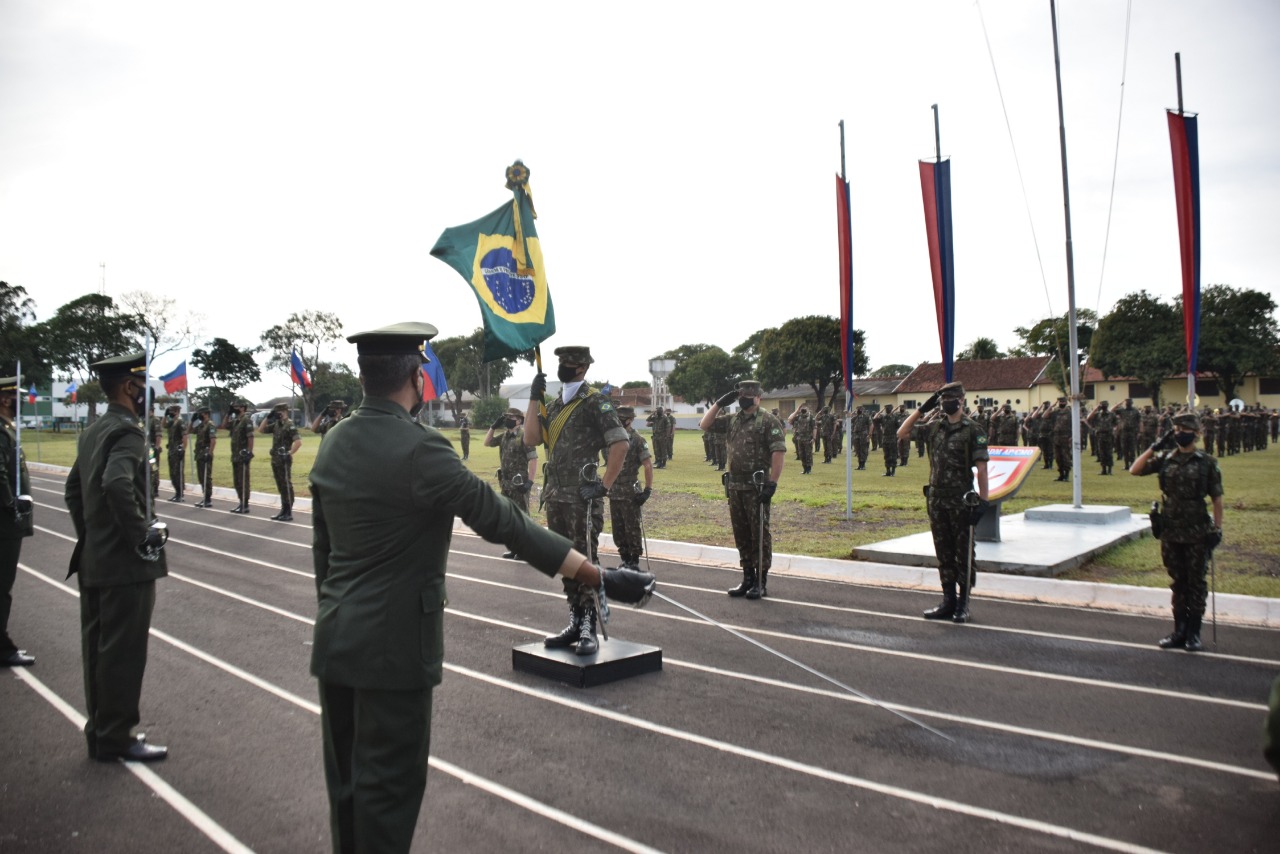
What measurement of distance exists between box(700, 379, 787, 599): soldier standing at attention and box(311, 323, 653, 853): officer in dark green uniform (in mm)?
6312

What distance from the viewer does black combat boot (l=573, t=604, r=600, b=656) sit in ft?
20.9

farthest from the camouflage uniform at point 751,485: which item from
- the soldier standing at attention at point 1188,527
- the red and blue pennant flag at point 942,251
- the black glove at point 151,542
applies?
the black glove at point 151,542

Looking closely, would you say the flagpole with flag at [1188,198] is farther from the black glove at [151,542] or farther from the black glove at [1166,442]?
the black glove at [151,542]

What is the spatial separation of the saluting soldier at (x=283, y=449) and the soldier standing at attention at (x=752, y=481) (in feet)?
33.8

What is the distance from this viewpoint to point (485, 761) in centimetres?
474

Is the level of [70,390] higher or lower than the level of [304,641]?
higher

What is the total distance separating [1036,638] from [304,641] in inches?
245

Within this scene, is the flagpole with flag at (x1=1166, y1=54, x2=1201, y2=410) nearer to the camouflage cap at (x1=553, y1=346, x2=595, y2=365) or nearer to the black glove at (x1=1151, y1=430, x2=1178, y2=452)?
Answer: the black glove at (x1=1151, y1=430, x2=1178, y2=452)

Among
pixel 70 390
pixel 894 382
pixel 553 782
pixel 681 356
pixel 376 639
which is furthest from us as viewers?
pixel 681 356

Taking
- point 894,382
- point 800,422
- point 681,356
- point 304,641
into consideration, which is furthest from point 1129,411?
point 681,356

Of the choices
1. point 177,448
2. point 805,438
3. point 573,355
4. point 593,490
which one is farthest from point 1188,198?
point 177,448

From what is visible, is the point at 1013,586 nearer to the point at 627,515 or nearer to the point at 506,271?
the point at 627,515

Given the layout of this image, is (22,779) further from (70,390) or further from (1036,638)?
(70,390)

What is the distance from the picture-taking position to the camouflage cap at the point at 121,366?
5012 mm
